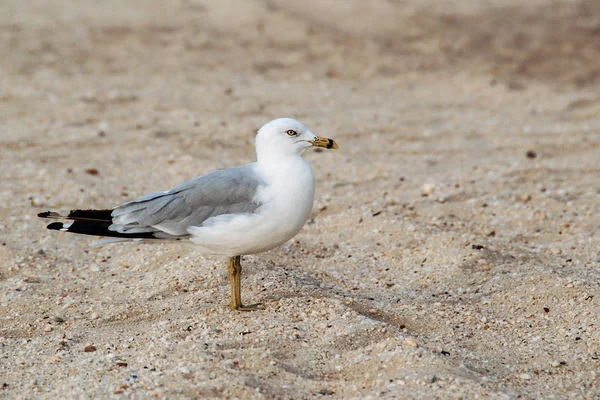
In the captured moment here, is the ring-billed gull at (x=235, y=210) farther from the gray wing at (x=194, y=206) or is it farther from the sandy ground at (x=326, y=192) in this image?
the sandy ground at (x=326, y=192)

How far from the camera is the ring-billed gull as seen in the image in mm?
4492

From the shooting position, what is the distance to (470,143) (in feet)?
28.0

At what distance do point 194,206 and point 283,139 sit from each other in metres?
0.60

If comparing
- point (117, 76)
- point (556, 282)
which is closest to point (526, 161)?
point (556, 282)

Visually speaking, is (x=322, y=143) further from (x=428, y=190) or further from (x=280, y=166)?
(x=428, y=190)

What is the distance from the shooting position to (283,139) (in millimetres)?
4703

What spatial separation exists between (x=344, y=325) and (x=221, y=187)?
980mm

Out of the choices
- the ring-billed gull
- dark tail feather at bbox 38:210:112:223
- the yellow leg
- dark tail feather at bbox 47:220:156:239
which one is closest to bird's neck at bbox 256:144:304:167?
the ring-billed gull

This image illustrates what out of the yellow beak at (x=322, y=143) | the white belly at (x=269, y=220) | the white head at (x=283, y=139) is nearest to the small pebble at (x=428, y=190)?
the yellow beak at (x=322, y=143)

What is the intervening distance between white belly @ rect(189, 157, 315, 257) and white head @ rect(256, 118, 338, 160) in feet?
0.37

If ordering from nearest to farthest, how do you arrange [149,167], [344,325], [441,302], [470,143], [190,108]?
[344,325], [441,302], [149,167], [470,143], [190,108]

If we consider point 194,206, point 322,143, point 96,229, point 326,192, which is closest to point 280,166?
point 322,143

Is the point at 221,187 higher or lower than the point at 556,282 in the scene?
higher

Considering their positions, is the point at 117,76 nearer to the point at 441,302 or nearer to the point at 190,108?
the point at 190,108
